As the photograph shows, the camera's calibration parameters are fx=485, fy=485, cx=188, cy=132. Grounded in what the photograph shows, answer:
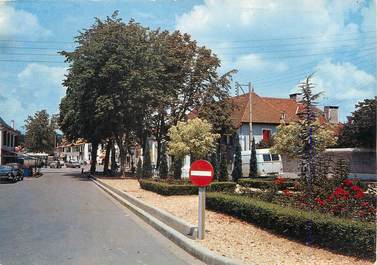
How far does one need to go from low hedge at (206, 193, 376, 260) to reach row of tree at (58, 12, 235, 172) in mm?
25837

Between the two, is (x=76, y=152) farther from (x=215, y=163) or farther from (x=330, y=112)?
(x=215, y=163)

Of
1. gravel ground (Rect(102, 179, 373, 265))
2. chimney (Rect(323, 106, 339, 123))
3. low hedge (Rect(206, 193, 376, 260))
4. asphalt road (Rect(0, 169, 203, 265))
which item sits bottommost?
asphalt road (Rect(0, 169, 203, 265))

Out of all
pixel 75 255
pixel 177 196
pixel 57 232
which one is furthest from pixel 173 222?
pixel 177 196

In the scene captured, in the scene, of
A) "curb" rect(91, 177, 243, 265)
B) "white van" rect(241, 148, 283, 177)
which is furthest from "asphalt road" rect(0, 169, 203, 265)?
"white van" rect(241, 148, 283, 177)

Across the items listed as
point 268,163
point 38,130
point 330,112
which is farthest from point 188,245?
point 38,130

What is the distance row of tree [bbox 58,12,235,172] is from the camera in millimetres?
39469

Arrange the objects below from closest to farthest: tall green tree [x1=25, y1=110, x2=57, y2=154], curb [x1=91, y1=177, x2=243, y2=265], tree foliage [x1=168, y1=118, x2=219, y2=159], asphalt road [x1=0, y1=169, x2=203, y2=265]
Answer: curb [x1=91, y1=177, x2=243, y2=265], asphalt road [x1=0, y1=169, x2=203, y2=265], tree foliage [x1=168, y1=118, x2=219, y2=159], tall green tree [x1=25, y1=110, x2=57, y2=154]

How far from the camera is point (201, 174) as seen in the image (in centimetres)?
1046

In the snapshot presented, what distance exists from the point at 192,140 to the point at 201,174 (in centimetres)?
2264

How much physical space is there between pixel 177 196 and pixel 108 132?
2686cm

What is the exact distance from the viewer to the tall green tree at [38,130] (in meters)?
109

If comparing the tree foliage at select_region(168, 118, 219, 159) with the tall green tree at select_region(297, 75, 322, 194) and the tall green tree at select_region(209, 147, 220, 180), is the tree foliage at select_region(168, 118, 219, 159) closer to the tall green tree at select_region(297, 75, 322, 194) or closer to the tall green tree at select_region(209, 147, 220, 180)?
the tall green tree at select_region(209, 147, 220, 180)

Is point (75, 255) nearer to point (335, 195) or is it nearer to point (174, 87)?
point (335, 195)

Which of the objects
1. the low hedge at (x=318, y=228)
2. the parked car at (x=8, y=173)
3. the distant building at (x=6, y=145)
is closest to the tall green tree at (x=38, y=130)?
the distant building at (x=6, y=145)
